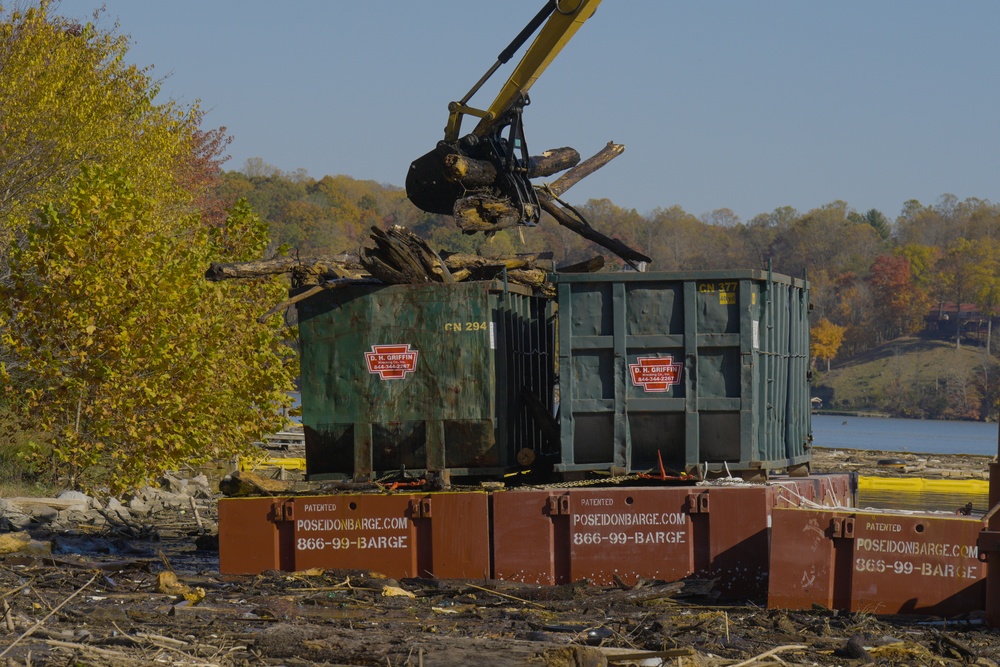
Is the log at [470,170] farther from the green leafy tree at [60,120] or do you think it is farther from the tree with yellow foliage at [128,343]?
the green leafy tree at [60,120]

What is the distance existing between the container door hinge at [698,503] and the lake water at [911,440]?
13584 mm

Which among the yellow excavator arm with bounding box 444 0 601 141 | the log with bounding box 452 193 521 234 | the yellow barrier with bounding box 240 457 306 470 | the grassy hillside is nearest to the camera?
the log with bounding box 452 193 521 234

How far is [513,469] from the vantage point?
519 inches

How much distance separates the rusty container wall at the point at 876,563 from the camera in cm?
1021

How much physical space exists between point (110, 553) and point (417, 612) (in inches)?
205

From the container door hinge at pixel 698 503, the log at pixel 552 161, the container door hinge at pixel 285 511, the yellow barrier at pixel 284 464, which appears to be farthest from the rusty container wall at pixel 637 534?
the yellow barrier at pixel 284 464

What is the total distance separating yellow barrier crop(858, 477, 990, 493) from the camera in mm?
27672

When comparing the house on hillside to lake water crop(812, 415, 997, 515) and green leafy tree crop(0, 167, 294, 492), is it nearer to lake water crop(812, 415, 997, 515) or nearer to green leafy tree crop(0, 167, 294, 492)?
lake water crop(812, 415, 997, 515)

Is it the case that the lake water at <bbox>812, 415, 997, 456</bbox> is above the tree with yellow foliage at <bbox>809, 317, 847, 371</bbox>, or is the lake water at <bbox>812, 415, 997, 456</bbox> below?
below

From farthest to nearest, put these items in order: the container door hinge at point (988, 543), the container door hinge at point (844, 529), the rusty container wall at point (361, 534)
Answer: the rusty container wall at point (361, 534), the container door hinge at point (844, 529), the container door hinge at point (988, 543)

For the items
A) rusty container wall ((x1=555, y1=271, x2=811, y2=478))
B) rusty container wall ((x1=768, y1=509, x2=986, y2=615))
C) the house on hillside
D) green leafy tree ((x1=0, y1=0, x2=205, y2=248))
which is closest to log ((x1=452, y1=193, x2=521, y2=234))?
rusty container wall ((x1=555, y1=271, x2=811, y2=478))

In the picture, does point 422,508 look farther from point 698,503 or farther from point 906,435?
point 906,435

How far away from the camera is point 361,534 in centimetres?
1186

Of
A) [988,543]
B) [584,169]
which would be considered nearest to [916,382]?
[584,169]
